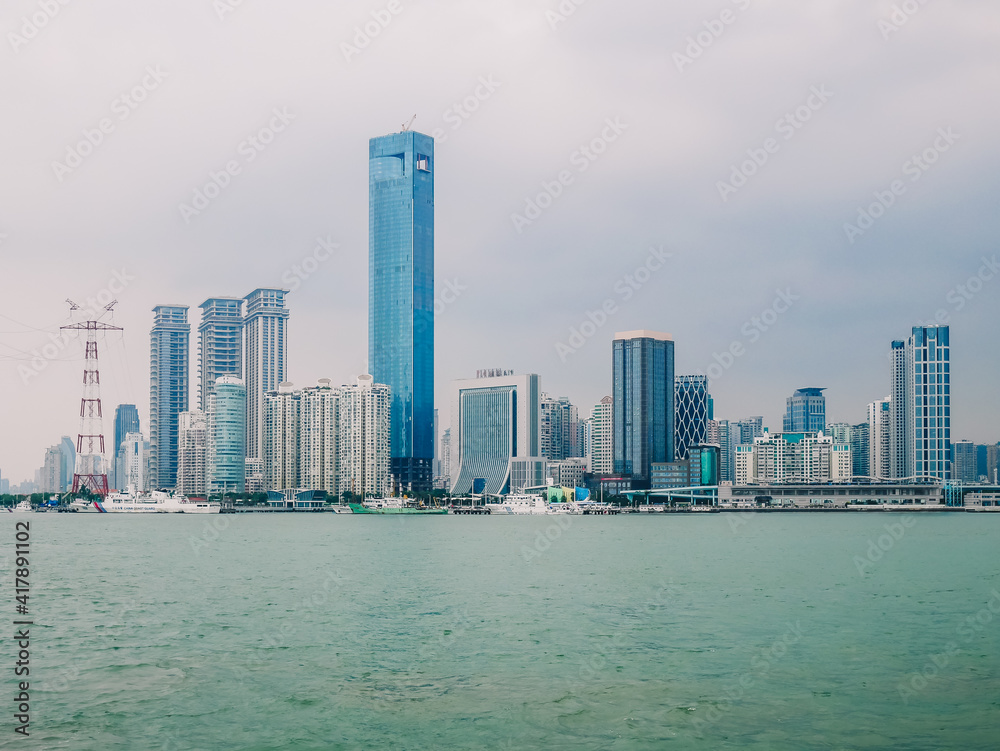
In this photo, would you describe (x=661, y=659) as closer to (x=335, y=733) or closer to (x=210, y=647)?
(x=335, y=733)

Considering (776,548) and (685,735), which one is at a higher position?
(685,735)

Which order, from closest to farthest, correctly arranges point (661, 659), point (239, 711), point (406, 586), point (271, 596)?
point (239, 711)
point (661, 659)
point (271, 596)
point (406, 586)

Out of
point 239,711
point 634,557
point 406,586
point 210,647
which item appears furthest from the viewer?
point 634,557

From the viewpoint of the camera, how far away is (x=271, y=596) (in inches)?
1784

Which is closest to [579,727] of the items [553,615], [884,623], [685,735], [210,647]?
[685,735]

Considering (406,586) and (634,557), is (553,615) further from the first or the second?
(634,557)

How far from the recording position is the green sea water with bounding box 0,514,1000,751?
21.0 m

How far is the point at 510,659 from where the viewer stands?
94.2 feet

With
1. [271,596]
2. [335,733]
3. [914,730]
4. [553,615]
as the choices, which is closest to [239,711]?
[335,733]

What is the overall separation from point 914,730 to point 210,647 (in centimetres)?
2065

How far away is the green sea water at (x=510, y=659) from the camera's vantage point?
825 inches

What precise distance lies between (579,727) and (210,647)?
14444 millimetres

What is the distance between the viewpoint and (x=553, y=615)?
38.1 m

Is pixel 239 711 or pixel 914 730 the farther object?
pixel 239 711
